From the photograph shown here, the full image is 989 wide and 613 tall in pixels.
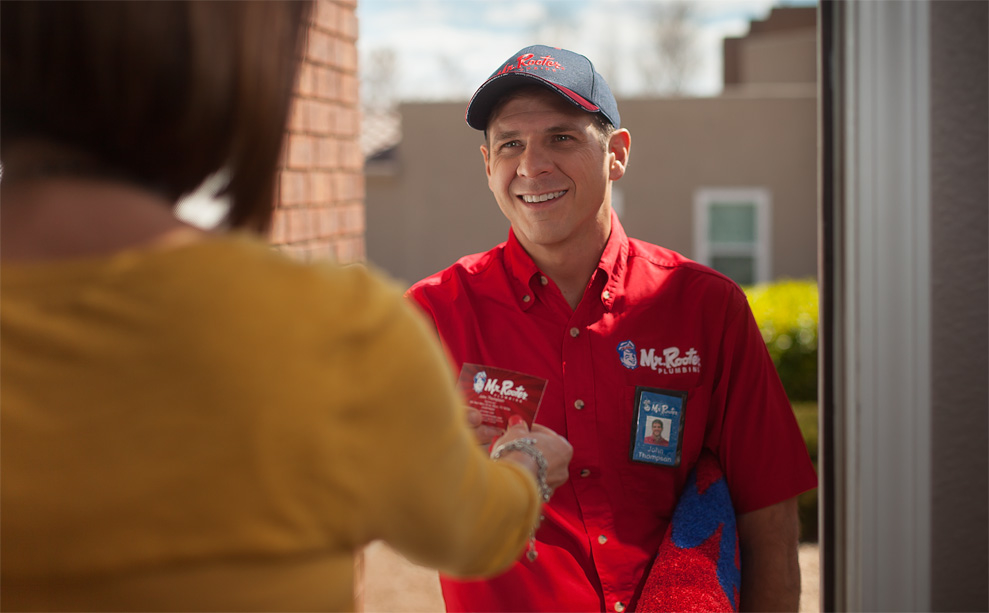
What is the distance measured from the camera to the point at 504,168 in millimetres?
2279

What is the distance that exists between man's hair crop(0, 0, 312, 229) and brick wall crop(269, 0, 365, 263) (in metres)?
1.59

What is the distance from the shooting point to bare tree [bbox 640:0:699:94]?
2777cm

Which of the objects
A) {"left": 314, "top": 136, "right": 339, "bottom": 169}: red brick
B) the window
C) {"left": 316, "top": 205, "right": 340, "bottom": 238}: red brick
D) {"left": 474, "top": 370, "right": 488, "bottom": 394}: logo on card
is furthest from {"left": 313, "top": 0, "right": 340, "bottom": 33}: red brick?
the window

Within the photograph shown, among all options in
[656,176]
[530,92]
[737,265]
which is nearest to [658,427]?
[530,92]

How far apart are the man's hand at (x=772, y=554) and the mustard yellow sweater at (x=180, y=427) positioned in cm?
153

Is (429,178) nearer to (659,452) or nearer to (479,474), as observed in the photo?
(659,452)

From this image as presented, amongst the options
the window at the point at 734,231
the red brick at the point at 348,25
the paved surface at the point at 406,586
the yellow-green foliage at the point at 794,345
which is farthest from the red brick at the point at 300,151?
the window at the point at 734,231

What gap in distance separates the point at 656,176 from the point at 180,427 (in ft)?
40.8

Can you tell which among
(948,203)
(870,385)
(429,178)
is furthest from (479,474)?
(429,178)

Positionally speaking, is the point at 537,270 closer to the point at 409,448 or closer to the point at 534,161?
the point at 534,161

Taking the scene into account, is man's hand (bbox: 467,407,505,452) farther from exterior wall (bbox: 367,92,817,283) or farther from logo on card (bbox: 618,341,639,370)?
exterior wall (bbox: 367,92,817,283)

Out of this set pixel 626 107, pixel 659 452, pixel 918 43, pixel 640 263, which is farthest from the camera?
pixel 626 107

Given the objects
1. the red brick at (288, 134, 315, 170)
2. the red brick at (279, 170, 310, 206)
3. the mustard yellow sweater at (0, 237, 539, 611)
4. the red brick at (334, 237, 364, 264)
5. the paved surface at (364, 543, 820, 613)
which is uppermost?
the red brick at (288, 134, 315, 170)

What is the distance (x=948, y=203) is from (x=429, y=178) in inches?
469
